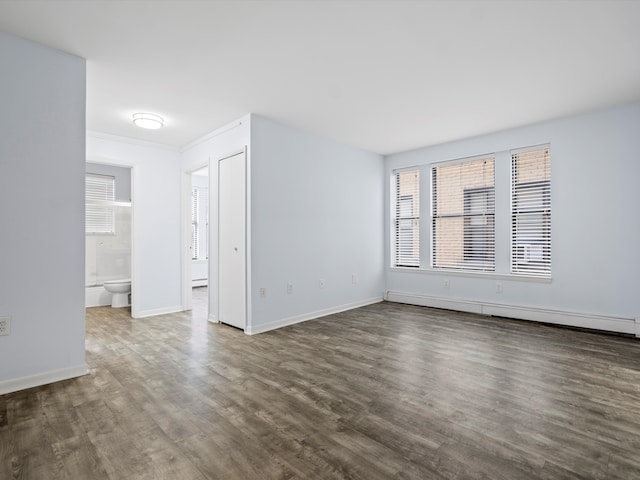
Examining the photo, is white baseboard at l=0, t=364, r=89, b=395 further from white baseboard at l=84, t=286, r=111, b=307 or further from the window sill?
the window sill

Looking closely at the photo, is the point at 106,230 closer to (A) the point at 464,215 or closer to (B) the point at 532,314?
(A) the point at 464,215

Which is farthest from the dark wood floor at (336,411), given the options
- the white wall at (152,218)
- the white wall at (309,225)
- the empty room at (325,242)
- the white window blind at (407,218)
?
the white window blind at (407,218)

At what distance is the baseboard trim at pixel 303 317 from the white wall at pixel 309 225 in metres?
0.01

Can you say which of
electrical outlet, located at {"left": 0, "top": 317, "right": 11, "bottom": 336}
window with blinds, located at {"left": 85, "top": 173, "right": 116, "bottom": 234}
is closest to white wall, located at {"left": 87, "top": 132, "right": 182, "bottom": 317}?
window with blinds, located at {"left": 85, "top": 173, "right": 116, "bottom": 234}

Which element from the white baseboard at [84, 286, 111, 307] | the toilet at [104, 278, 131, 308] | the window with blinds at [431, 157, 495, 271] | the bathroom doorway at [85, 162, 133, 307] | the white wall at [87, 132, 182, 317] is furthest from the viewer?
the bathroom doorway at [85, 162, 133, 307]

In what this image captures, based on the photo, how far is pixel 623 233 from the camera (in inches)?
154

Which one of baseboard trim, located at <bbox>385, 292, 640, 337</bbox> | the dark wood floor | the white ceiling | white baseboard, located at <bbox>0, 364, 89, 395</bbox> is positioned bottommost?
the dark wood floor

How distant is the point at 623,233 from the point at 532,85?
2.12 metres

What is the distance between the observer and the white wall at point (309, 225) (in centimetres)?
415

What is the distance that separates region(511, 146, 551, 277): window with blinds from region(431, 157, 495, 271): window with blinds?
29cm

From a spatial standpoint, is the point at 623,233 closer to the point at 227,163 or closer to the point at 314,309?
the point at 314,309

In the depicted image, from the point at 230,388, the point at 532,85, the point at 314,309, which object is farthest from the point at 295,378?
the point at 532,85

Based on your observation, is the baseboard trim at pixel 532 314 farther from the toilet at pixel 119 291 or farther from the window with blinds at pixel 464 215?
the toilet at pixel 119 291

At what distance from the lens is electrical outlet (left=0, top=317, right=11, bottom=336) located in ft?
8.03
